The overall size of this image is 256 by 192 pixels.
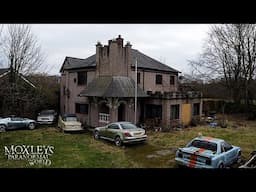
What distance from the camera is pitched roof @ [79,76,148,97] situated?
13.0 meters

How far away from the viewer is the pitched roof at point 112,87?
13.0m

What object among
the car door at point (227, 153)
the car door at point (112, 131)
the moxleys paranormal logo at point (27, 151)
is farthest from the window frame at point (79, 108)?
the car door at point (227, 153)

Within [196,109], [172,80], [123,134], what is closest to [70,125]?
[123,134]

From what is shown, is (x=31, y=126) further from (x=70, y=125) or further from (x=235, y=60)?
(x=235, y=60)

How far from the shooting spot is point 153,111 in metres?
14.2

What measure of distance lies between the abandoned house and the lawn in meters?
1.76

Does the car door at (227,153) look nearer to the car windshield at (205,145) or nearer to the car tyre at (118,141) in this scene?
the car windshield at (205,145)

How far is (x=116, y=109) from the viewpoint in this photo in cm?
1299

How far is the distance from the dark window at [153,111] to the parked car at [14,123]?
622cm

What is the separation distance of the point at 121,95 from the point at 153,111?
242 centimetres

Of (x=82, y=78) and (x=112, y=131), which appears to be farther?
(x=82, y=78)

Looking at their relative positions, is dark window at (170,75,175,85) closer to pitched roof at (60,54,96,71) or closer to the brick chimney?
the brick chimney
